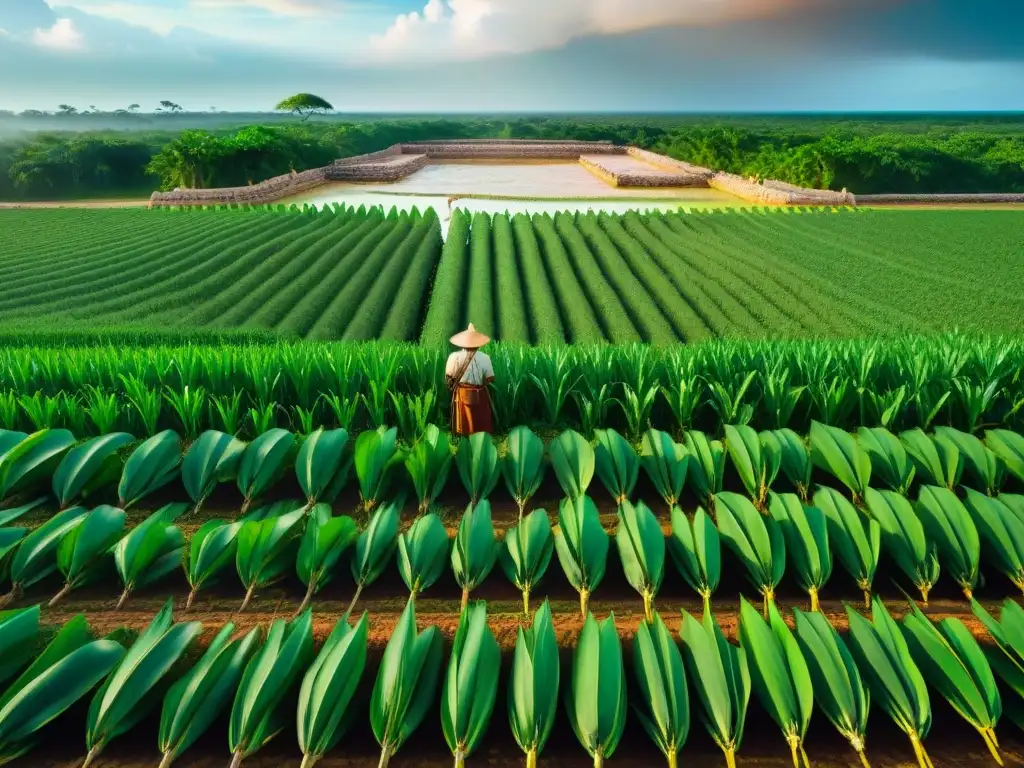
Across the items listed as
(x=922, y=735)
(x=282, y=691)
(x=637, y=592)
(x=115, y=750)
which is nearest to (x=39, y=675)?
(x=115, y=750)

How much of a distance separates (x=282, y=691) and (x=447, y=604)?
797mm

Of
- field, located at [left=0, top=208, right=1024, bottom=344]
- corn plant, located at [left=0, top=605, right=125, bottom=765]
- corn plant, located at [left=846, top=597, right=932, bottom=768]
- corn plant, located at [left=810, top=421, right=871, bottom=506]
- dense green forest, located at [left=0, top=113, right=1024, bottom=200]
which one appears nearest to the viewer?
corn plant, located at [left=0, top=605, right=125, bottom=765]

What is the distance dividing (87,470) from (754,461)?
3.51 meters

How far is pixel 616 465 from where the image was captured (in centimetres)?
347

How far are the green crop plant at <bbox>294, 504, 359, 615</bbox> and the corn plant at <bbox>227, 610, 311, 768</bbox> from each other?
1.11ft

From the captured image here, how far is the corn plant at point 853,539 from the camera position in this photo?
2.77 m

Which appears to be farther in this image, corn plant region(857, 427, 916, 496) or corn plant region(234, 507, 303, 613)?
corn plant region(857, 427, 916, 496)

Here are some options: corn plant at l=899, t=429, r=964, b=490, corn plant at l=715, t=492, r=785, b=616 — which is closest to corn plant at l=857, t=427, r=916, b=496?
corn plant at l=899, t=429, r=964, b=490

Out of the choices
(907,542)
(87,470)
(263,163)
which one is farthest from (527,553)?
(263,163)

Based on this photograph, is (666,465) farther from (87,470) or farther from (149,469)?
(87,470)

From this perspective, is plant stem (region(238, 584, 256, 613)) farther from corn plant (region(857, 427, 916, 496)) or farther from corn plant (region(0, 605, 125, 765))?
corn plant (region(857, 427, 916, 496))

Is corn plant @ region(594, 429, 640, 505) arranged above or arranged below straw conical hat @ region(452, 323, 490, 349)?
below

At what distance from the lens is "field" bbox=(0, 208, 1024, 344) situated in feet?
35.2

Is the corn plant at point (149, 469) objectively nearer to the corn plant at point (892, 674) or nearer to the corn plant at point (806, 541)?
the corn plant at point (806, 541)
